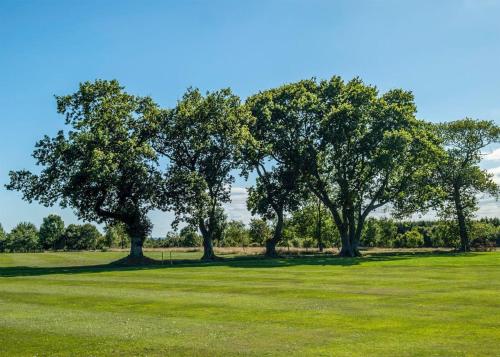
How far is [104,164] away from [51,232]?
392ft

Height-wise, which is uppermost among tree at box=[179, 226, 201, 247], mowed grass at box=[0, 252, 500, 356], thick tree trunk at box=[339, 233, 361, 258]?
tree at box=[179, 226, 201, 247]

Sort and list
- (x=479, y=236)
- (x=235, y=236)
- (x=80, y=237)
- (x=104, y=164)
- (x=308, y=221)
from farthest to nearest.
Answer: (x=80, y=237), (x=235, y=236), (x=308, y=221), (x=479, y=236), (x=104, y=164)

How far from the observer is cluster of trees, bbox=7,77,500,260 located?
193ft

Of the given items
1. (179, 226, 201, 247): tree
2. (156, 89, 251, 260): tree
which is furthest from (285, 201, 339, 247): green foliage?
(179, 226, 201, 247): tree

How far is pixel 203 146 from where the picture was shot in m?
65.8

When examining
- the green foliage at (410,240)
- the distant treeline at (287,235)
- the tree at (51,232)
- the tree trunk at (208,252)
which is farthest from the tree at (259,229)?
the tree at (51,232)

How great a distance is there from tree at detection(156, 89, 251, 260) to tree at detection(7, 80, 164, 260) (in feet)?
7.75

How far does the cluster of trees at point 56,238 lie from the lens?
157875 mm

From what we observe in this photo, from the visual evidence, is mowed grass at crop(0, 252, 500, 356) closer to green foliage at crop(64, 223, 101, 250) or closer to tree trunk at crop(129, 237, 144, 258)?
tree trunk at crop(129, 237, 144, 258)

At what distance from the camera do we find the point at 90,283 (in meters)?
32.2

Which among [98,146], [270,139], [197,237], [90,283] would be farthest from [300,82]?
[197,237]

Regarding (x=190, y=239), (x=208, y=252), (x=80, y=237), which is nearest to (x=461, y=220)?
(x=208, y=252)

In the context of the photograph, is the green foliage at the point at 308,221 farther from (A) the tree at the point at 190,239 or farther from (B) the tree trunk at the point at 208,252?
(A) the tree at the point at 190,239

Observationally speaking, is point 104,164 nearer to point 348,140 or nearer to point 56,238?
point 348,140
